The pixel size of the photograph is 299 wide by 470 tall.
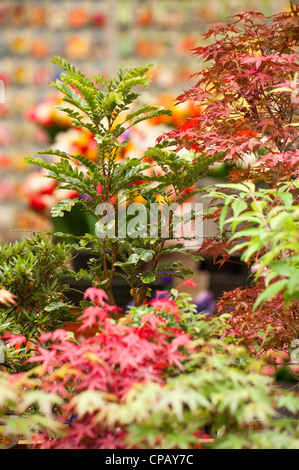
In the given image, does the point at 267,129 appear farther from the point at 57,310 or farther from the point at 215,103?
the point at 57,310

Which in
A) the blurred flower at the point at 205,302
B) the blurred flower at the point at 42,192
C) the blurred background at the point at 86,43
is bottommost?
the blurred flower at the point at 205,302

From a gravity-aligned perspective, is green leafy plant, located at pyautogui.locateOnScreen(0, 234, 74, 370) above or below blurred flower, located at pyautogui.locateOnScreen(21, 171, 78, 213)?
below

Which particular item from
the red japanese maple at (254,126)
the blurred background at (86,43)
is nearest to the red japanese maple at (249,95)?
the red japanese maple at (254,126)

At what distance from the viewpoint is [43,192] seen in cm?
179

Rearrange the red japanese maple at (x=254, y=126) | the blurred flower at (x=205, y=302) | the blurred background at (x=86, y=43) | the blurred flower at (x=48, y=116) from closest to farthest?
the red japanese maple at (x=254, y=126)
the blurred flower at (x=205, y=302)
the blurred flower at (x=48, y=116)
the blurred background at (x=86, y=43)

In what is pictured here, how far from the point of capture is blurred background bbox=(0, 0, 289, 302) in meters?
3.79

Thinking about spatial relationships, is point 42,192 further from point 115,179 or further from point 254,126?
point 254,126

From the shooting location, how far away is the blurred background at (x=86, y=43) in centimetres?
379

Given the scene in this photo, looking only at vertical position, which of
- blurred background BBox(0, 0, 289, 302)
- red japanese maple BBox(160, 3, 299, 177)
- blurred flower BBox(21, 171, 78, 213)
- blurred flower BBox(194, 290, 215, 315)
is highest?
blurred background BBox(0, 0, 289, 302)

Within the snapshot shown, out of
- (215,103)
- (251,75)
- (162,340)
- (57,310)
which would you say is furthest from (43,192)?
(162,340)

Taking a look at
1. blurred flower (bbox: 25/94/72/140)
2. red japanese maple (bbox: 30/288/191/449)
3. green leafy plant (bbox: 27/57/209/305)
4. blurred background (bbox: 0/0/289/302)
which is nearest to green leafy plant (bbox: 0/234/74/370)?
green leafy plant (bbox: 27/57/209/305)

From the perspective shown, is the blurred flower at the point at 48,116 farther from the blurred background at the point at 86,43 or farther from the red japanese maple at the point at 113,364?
the blurred background at the point at 86,43

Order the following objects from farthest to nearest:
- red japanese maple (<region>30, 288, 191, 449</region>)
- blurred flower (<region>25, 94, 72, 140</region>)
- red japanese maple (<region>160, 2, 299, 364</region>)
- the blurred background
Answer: the blurred background < blurred flower (<region>25, 94, 72, 140</region>) < red japanese maple (<region>160, 2, 299, 364</region>) < red japanese maple (<region>30, 288, 191, 449</region>)

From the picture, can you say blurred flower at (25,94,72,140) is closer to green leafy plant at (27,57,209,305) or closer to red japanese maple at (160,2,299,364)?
green leafy plant at (27,57,209,305)
